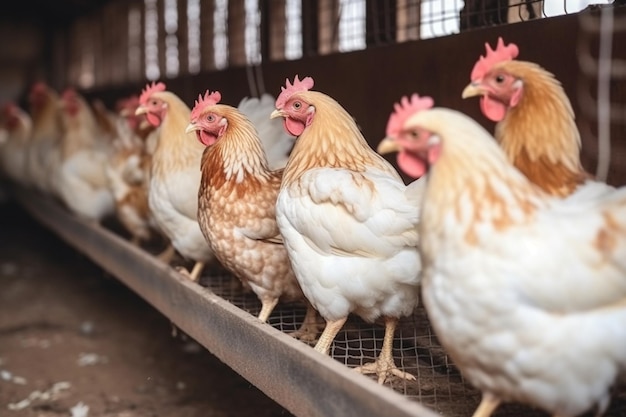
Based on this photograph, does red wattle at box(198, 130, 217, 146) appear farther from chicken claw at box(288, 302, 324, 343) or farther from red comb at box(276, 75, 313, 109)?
chicken claw at box(288, 302, 324, 343)

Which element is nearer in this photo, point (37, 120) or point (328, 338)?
point (328, 338)

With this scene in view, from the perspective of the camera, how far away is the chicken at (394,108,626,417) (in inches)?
59.5

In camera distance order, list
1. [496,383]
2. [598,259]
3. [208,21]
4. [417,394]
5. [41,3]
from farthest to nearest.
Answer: [41,3], [208,21], [417,394], [496,383], [598,259]

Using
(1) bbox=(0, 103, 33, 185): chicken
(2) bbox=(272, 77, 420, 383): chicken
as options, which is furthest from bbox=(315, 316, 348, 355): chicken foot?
(1) bbox=(0, 103, 33, 185): chicken

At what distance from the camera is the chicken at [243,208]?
2.82m

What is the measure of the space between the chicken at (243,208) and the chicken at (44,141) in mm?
3240

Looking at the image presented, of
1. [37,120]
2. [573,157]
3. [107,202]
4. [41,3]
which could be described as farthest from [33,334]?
[41,3]

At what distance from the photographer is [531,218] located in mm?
1566

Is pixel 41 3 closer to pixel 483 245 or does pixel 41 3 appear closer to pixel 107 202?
pixel 107 202

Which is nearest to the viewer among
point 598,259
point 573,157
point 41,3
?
point 598,259

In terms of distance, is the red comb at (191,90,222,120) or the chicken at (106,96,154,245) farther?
the chicken at (106,96,154,245)

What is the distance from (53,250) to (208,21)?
3025mm

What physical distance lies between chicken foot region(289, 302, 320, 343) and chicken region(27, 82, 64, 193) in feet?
11.7

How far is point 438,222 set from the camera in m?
1.62
